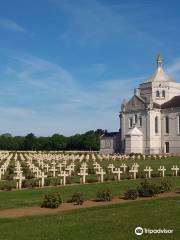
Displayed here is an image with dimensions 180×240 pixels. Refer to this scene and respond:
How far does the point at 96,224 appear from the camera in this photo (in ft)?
38.4

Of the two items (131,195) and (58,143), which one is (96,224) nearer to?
(131,195)

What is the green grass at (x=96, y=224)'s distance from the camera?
1041cm

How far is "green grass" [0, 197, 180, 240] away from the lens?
34.2 ft

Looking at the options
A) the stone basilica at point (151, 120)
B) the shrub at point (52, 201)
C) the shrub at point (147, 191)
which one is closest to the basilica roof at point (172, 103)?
the stone basilica at point (151, 120)

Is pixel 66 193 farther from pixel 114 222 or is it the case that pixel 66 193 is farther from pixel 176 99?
pixel 176 99

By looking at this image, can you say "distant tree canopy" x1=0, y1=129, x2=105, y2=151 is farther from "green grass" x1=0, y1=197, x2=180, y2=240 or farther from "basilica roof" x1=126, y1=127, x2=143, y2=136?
"green grass" x1=0, y1=197, x2=180, y2=240

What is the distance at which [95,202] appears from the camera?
16.2 m

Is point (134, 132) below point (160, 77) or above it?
below

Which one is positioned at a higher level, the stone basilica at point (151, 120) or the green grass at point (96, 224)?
the stone basilica at point (151, 120)

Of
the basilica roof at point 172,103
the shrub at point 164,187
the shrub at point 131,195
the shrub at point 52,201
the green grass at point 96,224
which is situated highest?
the basilica roof at point 172,103

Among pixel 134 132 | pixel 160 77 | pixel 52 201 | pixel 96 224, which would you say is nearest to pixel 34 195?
pixel 52 201

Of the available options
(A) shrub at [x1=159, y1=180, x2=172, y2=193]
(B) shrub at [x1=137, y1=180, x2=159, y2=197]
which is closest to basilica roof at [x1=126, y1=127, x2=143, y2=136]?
(A) shrub at [x1=159, y1=180, x2=172, y2=193]

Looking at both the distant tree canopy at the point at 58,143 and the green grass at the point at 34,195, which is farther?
the distant tree canopy at the point at 58,143

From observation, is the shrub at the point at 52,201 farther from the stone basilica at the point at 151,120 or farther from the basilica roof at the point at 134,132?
the basilica roof at the point at 134,132
